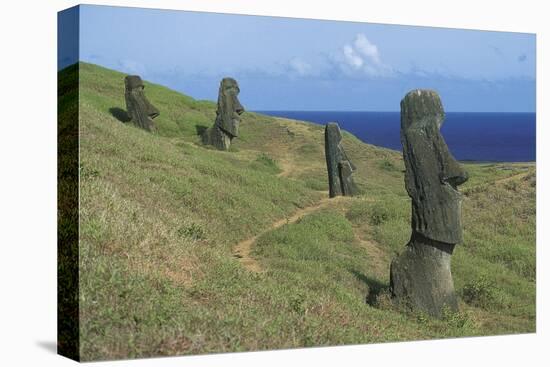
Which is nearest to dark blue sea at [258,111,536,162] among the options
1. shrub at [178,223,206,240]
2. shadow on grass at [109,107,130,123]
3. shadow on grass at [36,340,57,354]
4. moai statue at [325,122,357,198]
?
moai statue at [325,122,357,198]

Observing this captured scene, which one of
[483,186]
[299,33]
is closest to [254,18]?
[299,33]

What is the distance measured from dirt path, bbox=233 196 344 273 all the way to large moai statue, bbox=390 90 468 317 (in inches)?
117

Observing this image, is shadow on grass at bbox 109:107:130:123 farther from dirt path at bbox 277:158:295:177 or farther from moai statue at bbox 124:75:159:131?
dirt path at bbox 277:158:295:177

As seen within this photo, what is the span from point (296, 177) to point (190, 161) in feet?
15.2

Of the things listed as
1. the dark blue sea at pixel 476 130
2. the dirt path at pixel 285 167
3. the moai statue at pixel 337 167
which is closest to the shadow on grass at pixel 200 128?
the dark blue sea at pixel 476 130

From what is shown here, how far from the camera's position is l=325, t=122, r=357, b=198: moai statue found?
29.8m

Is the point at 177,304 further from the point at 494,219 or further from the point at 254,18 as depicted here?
the point at 494,219

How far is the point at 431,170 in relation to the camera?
1758 centimetres

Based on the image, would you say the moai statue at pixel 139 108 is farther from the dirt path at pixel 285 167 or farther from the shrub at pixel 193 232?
the shrub at pixel 193 232

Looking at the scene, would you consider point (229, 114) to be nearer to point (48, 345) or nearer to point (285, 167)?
point (285, 167)

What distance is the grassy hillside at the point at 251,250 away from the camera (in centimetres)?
1374

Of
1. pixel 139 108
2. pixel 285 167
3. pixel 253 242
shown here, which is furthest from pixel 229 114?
pixel 253 242

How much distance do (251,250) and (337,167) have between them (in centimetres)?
1113

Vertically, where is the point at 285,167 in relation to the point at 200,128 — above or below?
below
